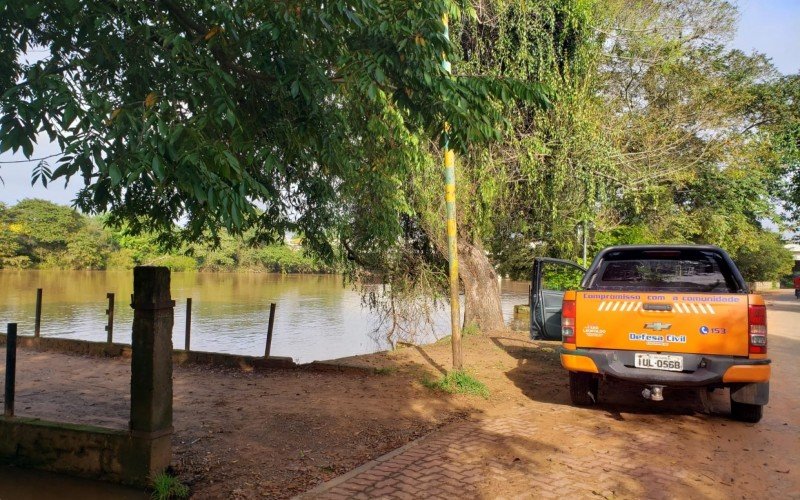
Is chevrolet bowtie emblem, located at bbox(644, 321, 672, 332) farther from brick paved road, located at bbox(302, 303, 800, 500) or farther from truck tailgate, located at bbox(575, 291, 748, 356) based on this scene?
brick paved road, located at bbox(302, 303, 800, 500)

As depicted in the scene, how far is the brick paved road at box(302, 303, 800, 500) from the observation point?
157 inches

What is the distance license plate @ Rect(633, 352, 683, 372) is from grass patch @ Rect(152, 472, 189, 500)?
4.29 meters

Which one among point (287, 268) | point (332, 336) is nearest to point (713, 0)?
point (332, 336)

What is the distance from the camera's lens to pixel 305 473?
4.31 m

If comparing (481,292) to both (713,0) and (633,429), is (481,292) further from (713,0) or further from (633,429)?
Result: (713,0)

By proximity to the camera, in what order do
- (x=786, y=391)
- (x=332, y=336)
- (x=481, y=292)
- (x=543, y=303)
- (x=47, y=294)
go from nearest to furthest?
(x=786, y=391), (x=543, y=303), (x=481, y=292), (x=332, y=336), (x=47, y=294)

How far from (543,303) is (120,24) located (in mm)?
6540

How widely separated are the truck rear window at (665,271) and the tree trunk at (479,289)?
652cm

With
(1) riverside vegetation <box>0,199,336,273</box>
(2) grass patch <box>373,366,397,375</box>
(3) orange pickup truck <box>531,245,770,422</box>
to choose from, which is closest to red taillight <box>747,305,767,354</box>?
(3) orange pickup truck <box>531,245,770,422</box>

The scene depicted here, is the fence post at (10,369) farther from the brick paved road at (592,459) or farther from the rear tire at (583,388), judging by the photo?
the rear tire at (583,388)

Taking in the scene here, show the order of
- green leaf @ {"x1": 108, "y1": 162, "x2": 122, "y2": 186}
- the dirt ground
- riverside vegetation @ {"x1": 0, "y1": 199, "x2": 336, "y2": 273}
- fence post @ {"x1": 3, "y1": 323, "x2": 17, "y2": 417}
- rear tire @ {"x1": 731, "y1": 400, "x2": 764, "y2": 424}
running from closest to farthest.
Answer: green leaf @ {"x1": 108, "y1": 162, "x2": 122, "y2": 186} < the dirt ground < fence post @ {"x1": 3, "y1": 323, "x2": 17, "y2": 417} < rear tire @ {"x1": 731, "y1": 400, "x2": 764, "y2": 424} < riverside vegetation @ {"x1": 0, "y1": 199, "x2": 336, "y2": 273}

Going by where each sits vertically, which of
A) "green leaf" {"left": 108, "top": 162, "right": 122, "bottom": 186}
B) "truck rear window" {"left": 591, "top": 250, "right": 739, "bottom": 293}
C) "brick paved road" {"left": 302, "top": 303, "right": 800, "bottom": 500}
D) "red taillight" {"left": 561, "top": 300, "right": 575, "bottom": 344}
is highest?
"green leaf" {"left": 108, "top": 162, "right": 122, "bottom": 186}

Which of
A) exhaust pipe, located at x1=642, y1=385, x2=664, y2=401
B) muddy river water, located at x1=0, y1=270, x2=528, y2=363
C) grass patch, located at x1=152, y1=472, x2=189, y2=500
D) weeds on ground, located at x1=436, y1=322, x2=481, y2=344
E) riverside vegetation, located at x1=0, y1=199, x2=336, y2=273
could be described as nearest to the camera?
grass patch, located at x1=152, y1=472, x2=189, y2=500

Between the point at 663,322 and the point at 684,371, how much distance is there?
1.64 ft
